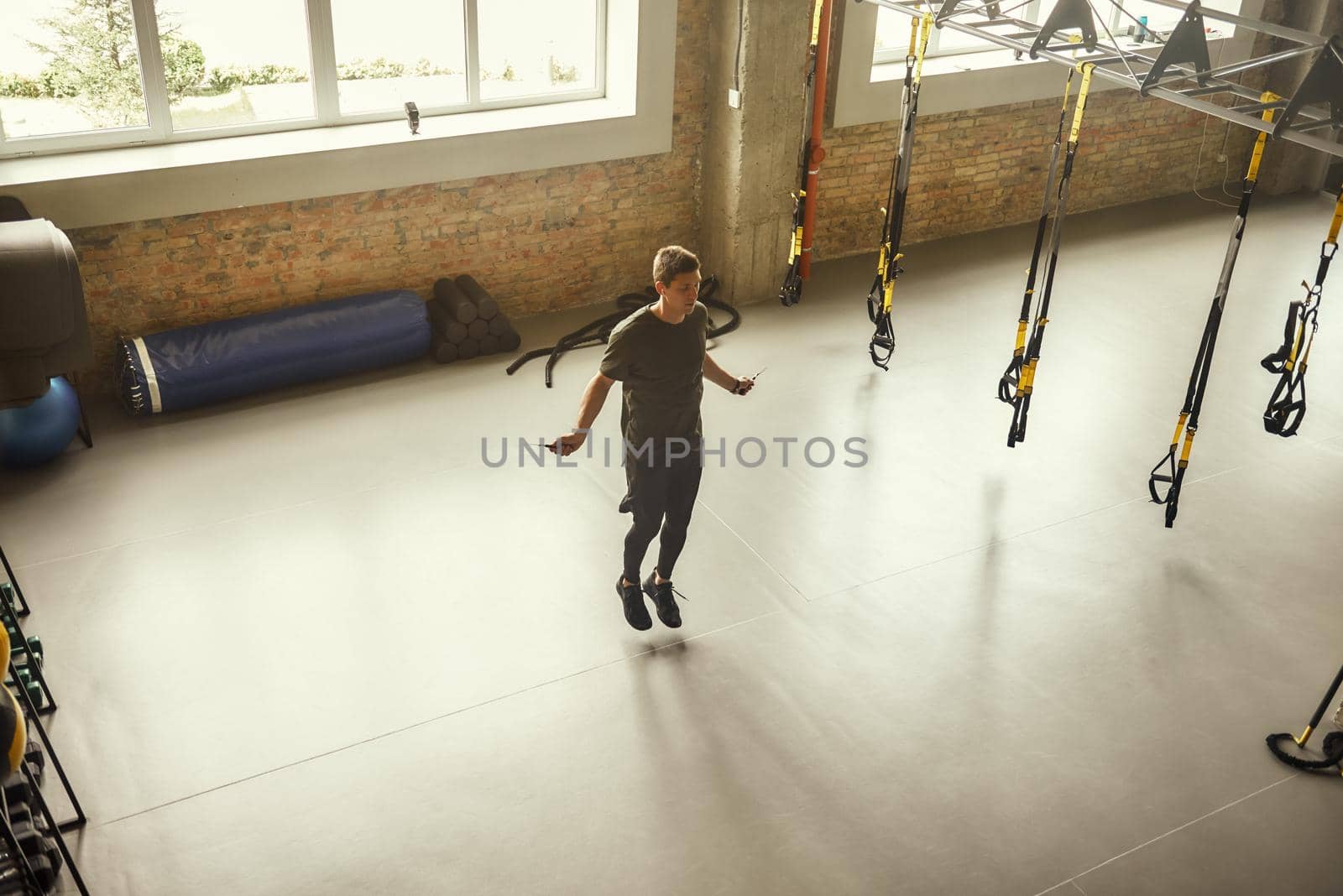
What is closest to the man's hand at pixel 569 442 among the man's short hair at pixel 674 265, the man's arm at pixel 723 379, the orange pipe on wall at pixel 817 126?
the man's arm at pixel 723 379

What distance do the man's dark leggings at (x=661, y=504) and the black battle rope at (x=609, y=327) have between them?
8.52 feet

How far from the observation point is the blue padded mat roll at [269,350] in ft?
23.0

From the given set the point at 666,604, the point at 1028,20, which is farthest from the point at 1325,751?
the point at 1028,20

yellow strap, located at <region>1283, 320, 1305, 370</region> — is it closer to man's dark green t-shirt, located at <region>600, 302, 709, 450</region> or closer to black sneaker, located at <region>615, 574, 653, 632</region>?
man's dark green t-shirt, located at <region>600, 302, 709, 450</region>

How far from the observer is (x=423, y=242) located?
26.3 ft

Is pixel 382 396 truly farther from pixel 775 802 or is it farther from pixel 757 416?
pixel 775 802

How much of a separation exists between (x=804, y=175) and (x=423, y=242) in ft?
8.59

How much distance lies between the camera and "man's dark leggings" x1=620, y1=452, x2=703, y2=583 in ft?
16.3

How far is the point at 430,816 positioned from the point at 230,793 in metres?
0.79

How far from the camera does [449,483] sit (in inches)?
259

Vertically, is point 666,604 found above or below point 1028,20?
below

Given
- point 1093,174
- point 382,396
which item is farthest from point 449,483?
point 1093,174

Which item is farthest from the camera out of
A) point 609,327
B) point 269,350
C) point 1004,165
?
point 1004,165

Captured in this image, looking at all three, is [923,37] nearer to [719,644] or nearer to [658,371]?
[658,371]
